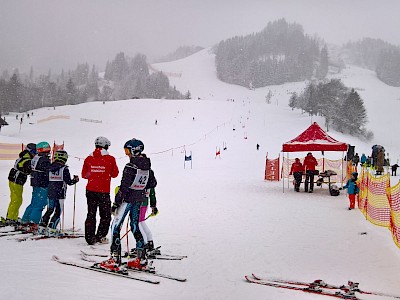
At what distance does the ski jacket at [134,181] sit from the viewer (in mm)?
5258

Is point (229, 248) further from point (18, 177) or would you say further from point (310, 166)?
point (310, 166)

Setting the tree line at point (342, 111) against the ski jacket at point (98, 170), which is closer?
the ski jacket at point (98, 170)

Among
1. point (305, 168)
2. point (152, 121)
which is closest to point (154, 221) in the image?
point (305, 168)

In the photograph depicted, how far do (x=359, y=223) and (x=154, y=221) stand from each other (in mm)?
6031

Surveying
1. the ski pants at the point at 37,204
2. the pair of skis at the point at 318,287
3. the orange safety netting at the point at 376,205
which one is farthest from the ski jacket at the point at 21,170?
the orange safety netting at the point at 376,205

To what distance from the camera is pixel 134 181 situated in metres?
5.38

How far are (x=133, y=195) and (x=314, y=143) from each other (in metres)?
13.6

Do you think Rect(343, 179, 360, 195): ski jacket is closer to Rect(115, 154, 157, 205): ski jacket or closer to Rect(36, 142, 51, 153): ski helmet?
Rect(115, 154, 157, 205): ski jacket

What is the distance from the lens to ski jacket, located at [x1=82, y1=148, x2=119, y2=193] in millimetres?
6424

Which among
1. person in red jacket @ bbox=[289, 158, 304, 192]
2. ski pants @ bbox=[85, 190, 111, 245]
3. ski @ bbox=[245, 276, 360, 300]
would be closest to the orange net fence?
ski @ bbox=[245, 276, 360, 300]

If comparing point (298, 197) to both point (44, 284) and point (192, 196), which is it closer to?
point (192, 196)

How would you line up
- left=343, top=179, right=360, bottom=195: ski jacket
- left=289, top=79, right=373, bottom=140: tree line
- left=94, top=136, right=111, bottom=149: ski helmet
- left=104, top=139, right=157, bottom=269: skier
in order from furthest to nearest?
left=289, top=79, right=373, bottom=140: tree line, left=343, top=179, right=360, bottom=195: ski jacket, left=94, top=136, right=111, bottom=149: ski helmet, left=104, top=139, right=157, bottom=269: skier

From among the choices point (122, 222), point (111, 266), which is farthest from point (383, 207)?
point (111, 266)

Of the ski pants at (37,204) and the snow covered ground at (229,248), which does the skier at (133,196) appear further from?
the ski pants at (37,204)
